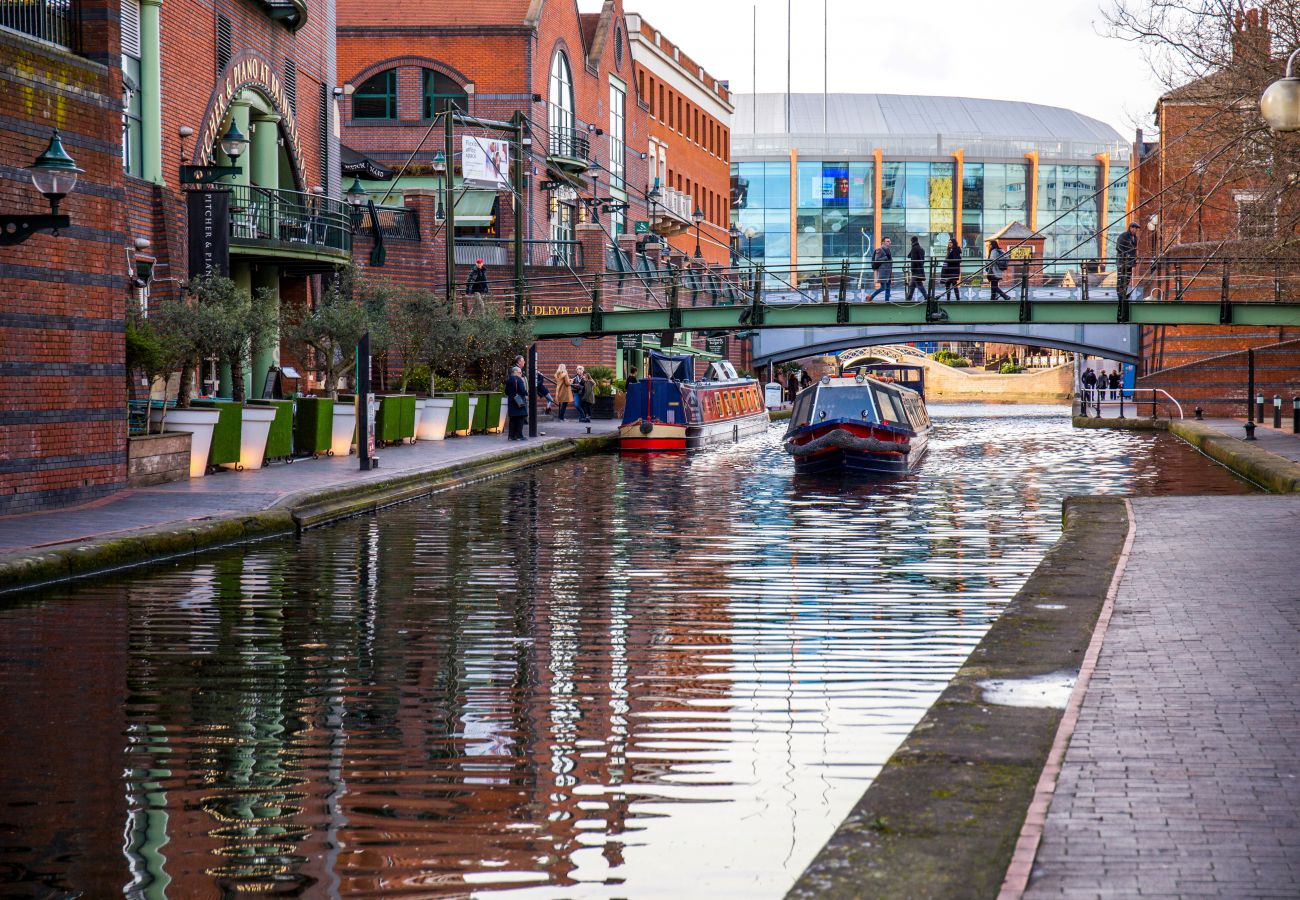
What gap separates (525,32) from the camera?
49.9 metres

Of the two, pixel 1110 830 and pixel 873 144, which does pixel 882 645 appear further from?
pixel 873 144

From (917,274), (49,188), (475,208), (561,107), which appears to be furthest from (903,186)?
(49,188)

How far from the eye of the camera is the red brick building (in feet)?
77.8

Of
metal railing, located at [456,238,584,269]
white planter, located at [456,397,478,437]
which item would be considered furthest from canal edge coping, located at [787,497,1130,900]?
metal railing, located at [456,238,584,269]

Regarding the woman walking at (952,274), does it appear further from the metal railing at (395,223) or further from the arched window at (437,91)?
the arched window at (437,91)

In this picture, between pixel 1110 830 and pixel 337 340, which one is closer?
pixel 1110 830

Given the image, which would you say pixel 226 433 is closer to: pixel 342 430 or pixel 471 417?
pixel 342 430

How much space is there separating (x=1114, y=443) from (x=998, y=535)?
20.4 m

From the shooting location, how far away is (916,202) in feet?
332

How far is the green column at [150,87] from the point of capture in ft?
89.2

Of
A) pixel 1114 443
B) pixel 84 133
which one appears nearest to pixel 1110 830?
pixel 84 133

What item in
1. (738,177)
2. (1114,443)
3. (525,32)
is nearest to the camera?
(1114,443)

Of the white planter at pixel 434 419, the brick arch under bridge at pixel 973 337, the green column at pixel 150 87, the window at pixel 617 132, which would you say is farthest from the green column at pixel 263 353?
the brick arch under bridge at pixel 973 337

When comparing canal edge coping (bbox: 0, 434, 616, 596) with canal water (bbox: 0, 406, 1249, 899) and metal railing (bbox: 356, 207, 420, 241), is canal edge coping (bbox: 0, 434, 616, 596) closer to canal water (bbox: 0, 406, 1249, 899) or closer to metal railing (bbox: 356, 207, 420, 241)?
canal water (bbox: 0, 406, 1249, 899)
